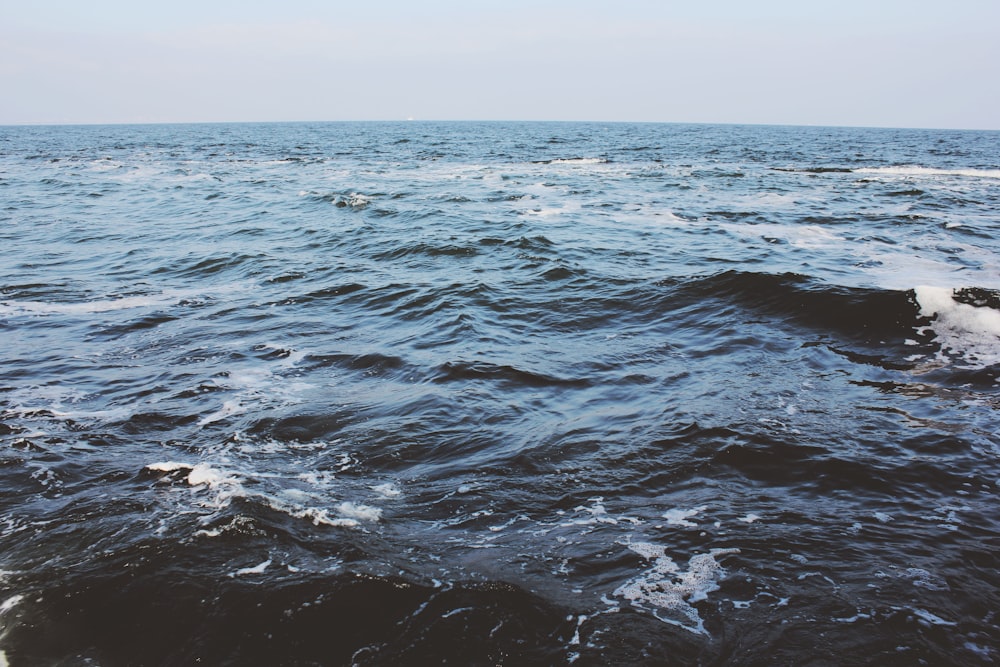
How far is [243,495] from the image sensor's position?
4.96 metres

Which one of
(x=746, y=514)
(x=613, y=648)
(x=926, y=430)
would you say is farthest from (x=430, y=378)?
(x=926, y=430)

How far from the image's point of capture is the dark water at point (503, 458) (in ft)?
12.0

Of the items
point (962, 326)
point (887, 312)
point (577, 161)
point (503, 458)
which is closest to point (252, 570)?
point (503, 458)

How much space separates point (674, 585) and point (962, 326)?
807cm

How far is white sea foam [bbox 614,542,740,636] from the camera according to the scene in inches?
148

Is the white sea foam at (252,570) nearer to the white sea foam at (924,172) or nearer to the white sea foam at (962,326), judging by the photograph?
the white sea foam at (962,326)

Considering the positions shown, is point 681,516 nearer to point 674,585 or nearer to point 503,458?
point 674,585

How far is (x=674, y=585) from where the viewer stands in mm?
4016

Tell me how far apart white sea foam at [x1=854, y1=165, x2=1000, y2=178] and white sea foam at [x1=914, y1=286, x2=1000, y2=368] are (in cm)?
2870

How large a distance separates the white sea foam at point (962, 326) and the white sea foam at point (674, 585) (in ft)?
20.1

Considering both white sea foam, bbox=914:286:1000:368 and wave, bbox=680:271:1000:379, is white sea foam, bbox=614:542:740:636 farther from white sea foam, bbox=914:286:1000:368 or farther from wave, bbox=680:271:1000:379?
white sea foam, bbox=914:286:1000:368

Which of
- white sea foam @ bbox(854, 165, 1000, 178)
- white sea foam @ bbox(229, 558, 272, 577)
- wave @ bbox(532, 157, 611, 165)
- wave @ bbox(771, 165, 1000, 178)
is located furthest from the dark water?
wave @ bbox(532, 157, 611, 165)

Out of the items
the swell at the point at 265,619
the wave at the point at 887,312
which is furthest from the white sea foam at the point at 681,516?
the wave at the point at 887,312

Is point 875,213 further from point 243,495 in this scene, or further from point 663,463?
point 243,495
